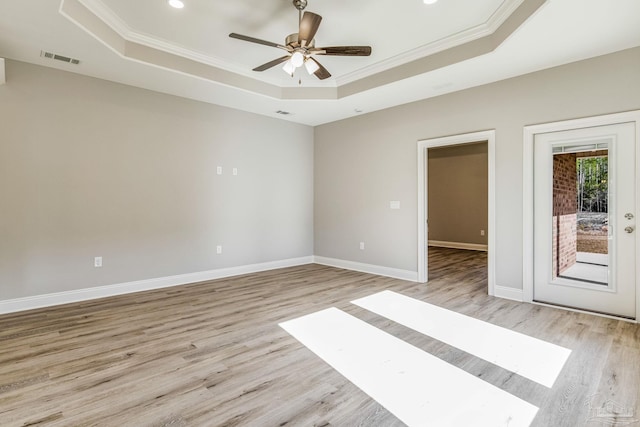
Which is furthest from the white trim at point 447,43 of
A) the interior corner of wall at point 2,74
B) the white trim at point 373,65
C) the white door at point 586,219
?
the interior corner of wall at point 2,74

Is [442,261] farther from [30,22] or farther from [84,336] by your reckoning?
[30,22]

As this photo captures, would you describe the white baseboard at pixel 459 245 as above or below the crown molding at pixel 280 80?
below

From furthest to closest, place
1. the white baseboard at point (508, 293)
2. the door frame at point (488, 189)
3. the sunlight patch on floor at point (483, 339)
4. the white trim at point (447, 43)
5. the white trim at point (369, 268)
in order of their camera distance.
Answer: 1. the white trim at point (369, 268)
2. the door frame at point (488, 189)
3. the white baseboard at point (508, 293)
4. the white trim at point (447, 43)
5. the sunlight patch on floor at point (483, 339)

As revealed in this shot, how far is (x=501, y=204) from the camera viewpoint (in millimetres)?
4199

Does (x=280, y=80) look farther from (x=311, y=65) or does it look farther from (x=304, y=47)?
(x=304, y=47)

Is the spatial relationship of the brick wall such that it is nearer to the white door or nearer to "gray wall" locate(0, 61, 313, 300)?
the white door

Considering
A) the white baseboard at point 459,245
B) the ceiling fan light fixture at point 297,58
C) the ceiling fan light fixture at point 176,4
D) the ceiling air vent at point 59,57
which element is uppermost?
the ceiling fan light fixture at point 176,4

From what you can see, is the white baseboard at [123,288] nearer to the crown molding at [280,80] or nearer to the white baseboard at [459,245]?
the crown molding at [280,80]

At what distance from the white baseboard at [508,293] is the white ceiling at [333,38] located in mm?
2687

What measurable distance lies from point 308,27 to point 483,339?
3.17 metres

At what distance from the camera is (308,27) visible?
9.27 feet

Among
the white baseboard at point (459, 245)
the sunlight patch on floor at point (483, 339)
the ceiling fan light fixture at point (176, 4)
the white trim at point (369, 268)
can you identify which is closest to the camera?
the sunlight patch on floor at point (483, 339)

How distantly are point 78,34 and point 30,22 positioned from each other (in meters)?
0.35

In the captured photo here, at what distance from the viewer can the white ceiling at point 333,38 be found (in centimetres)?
291
